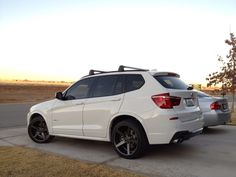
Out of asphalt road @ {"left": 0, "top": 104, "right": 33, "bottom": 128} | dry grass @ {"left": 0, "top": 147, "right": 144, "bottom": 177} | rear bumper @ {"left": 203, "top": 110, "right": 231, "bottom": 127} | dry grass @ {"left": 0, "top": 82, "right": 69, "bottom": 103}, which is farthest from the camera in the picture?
dry grass @ {"left": 0, "top": 82, "right": 69, "bottom": 103}

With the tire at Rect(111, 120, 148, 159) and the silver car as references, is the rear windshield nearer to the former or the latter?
the tire at Rect(111, 120, 148, 159)

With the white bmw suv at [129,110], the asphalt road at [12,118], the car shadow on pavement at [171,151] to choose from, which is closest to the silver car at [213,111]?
the car shadow on pavement at [171,151]

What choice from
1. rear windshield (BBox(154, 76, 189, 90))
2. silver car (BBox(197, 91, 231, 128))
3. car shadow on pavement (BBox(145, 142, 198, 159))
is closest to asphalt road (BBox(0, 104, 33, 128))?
car shadow on pavement (BBox(145, 142, 198, 159))

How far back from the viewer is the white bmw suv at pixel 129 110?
6.11 meters

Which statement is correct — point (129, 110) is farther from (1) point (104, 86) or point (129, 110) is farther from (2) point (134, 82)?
(1) point (104, 86)

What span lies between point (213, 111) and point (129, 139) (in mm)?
4215

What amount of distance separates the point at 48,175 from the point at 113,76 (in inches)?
110

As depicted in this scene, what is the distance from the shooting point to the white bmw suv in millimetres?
6105

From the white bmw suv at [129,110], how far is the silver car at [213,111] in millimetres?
2895

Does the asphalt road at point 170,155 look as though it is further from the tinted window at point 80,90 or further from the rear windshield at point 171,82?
the rear windshield at point 171,82

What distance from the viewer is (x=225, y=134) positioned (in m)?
9.66

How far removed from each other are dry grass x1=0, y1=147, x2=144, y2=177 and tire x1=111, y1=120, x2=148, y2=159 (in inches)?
33.1

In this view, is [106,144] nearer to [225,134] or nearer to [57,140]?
[57,140]

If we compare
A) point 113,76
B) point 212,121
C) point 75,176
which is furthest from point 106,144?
point 212,121
